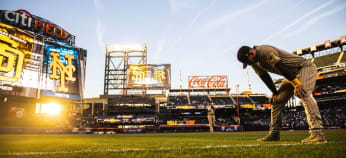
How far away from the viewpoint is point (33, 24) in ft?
74.3

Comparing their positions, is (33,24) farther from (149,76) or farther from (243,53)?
(243,53)

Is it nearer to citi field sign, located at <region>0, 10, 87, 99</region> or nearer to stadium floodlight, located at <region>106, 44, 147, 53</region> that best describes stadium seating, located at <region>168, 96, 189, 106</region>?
stadium floodlight, located at <region>106, 44, 147, 53</region>

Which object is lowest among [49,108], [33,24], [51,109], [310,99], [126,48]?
[51,109]

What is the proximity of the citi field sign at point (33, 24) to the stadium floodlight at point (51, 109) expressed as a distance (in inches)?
422

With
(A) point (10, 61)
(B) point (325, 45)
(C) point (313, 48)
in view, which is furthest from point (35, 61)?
(B) point (325, 45)

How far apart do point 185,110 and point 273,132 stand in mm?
30514

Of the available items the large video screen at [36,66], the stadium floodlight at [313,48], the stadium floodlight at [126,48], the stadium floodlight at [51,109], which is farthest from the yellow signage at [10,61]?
the stadium floodlight at [313,48]

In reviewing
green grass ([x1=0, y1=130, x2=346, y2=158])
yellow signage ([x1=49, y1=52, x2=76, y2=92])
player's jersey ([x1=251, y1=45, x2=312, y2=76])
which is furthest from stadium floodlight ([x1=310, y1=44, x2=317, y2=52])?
player's jersey ([x1=251, y1=45, x2=312, y2=76])

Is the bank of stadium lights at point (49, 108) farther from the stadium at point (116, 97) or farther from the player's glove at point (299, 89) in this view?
the player's glove at point (299, 89)

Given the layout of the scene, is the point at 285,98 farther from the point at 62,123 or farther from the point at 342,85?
the point at 342,85

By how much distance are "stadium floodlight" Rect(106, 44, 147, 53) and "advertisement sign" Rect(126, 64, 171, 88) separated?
7993 mm

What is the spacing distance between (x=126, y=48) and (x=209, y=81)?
19.0 meters

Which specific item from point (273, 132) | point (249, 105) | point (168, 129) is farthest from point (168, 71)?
point (273, 132)

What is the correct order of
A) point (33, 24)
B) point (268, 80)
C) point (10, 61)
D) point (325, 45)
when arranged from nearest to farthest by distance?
point (268, 80), point (10, 61), point (33, 24), point (325, 45)
